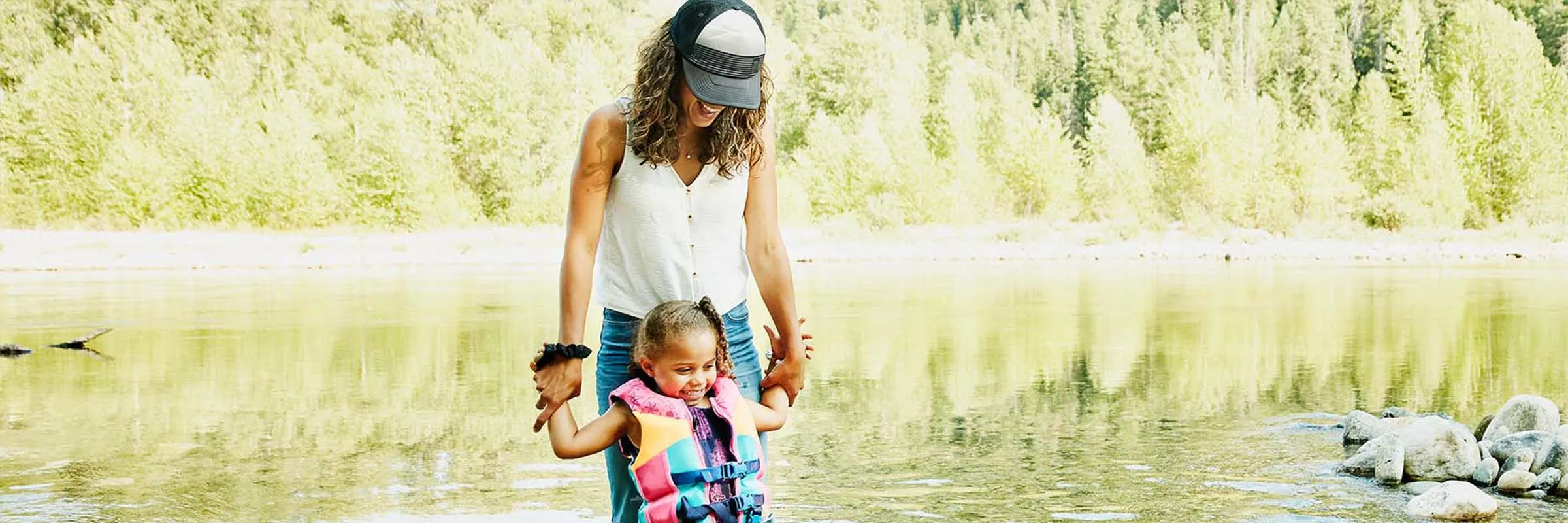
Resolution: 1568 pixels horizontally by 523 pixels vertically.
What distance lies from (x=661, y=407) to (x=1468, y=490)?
445cm

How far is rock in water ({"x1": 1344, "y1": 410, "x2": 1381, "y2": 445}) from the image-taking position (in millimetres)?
8266

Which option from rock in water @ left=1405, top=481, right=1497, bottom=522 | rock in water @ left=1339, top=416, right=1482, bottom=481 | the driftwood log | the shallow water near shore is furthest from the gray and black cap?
the driftwood log

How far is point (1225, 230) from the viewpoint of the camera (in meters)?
41.8

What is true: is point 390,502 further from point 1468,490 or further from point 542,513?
point 1468,490

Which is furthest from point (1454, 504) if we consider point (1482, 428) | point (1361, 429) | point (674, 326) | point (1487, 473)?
point (674, 326)

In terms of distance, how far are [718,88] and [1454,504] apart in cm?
440

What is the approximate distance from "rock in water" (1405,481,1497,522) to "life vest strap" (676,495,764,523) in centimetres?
402

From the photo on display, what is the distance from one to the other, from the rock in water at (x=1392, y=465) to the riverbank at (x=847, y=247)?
86.8ft

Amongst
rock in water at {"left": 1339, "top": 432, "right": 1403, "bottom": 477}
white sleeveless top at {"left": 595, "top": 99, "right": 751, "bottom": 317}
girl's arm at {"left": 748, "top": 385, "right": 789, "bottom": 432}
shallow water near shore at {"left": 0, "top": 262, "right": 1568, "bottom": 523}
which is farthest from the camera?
rock in water at {"left": 1339, "top": 432, "right": 1403, "bottom": 477}

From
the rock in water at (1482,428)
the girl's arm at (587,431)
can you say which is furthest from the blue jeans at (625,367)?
the rock in water at (1482,428)

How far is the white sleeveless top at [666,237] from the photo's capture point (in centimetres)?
349

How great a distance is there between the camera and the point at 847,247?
3859 centimetres

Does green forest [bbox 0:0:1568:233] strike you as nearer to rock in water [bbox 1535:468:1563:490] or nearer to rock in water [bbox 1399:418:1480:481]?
rock in water [bbox 1399:418:1480:481]

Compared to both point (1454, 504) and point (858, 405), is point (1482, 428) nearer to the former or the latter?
point (1454, 504)
